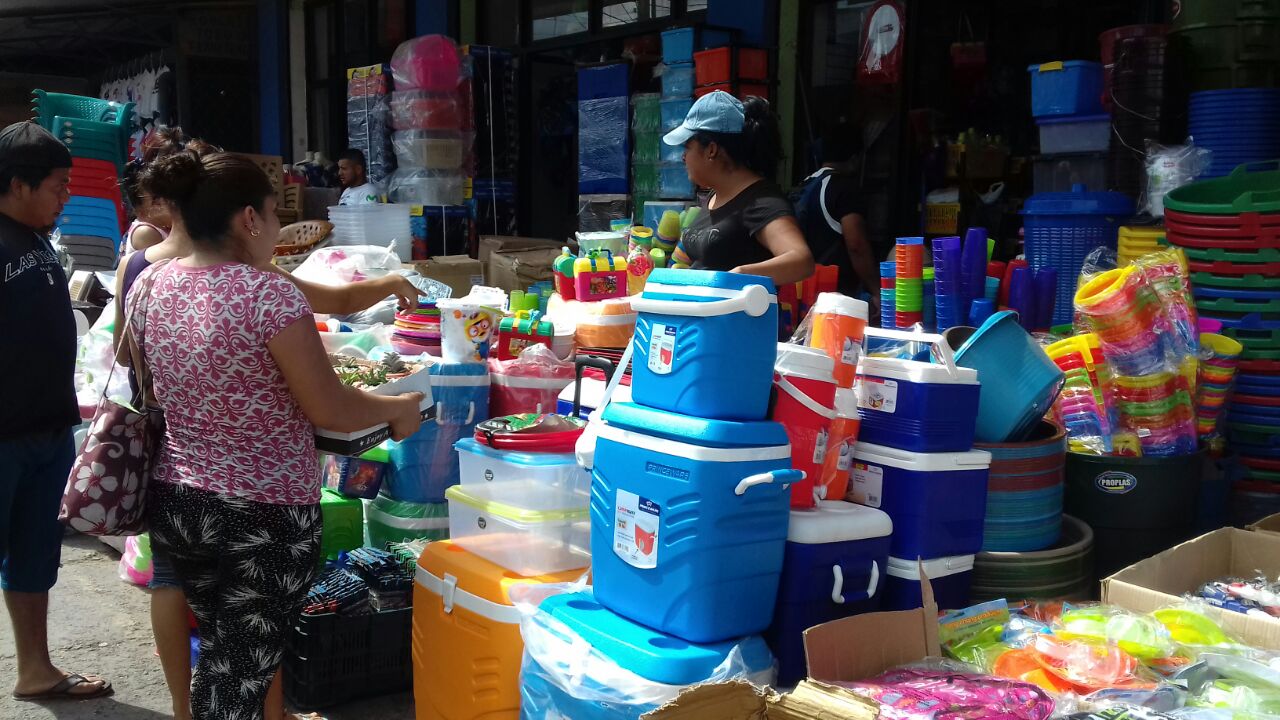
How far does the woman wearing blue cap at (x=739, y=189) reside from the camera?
357cm

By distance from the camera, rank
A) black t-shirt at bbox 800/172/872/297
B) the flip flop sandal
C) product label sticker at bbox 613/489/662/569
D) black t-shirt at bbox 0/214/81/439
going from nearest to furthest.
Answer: product label sticker at bbox 613/489/662/569, black t-shirt at bbox 0/214/81/439, the flip flop sandal, black t-shirt at bbox 800/172/872/297

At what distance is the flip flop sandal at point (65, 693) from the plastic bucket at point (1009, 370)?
3.23m

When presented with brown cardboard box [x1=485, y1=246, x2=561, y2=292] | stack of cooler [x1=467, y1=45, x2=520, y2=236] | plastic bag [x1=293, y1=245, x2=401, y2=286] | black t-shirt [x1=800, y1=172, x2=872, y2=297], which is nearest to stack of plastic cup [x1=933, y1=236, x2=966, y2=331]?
black t-shirt [x1=800, y1=172, x2=872, y2=297]

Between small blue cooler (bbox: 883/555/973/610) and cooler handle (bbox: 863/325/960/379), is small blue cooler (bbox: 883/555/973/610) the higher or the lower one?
the lower one

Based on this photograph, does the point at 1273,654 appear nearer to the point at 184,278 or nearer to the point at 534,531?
the point at 534,531

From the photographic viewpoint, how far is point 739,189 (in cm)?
374

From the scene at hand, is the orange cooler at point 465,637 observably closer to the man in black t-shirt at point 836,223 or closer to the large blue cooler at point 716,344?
the large blue cooler at point 716,344

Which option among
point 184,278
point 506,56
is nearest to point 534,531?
point 184,278

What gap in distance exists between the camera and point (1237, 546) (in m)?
3.21

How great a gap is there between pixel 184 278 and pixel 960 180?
18.8 feet

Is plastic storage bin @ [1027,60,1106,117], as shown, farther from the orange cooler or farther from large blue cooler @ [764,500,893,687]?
the orange cooler

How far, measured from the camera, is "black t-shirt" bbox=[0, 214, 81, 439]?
3521mm

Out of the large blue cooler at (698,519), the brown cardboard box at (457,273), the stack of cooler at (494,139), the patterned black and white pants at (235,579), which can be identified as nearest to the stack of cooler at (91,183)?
the brown cardboard box at (457,273)

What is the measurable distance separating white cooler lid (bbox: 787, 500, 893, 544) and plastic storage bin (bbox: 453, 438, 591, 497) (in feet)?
2.75
